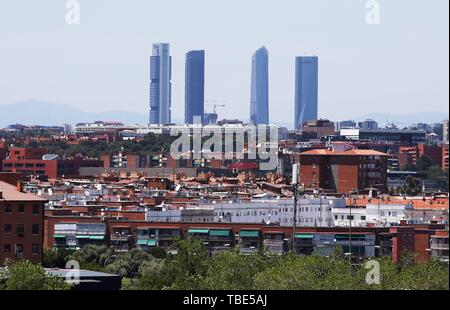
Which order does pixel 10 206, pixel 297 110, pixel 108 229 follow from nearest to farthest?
1. pixel 10 206
2. pixel 108 229
3. pixel 297 110

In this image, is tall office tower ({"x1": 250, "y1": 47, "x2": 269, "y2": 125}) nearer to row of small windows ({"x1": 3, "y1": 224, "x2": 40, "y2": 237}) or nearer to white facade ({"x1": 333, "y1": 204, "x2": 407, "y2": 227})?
white facade ({"x1": 333, "y1": 204, "x2": 407, "y2": 227})

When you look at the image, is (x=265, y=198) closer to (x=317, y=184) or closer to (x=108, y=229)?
(x=108, y=229)

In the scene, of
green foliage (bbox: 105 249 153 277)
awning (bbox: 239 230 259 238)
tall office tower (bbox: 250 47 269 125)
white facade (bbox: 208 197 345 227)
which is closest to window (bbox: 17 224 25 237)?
green foliage (bbox: 105 249 153 277)

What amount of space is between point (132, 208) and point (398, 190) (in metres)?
18.4

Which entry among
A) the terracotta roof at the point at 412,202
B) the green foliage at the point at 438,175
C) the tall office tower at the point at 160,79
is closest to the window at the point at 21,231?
the terracotta roof at the point at 412,202

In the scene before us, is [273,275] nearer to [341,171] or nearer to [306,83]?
[341,171]

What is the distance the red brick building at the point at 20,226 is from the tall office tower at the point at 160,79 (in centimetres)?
8610

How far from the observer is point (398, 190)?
2338 inches

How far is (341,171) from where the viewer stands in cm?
5862

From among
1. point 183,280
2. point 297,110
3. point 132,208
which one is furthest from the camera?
point 297,110

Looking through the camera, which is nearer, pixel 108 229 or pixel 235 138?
pixel 108 229

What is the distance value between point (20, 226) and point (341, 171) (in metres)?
33.4

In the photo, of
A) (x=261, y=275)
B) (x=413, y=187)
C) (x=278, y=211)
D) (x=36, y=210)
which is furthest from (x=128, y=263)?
(x=413, y=187)
